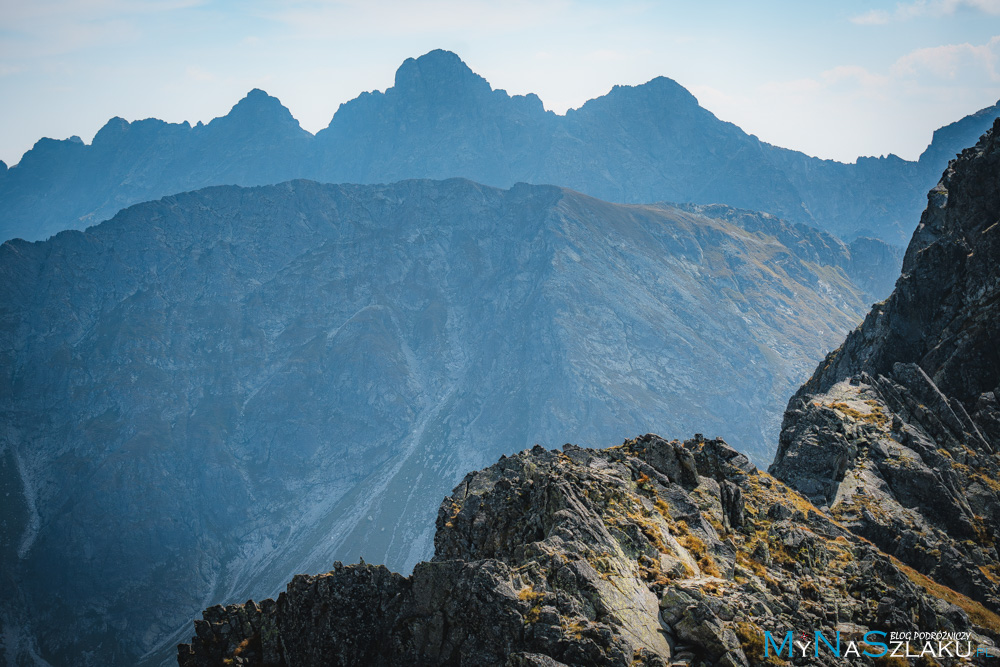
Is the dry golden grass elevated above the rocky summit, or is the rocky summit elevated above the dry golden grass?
the rocky summit

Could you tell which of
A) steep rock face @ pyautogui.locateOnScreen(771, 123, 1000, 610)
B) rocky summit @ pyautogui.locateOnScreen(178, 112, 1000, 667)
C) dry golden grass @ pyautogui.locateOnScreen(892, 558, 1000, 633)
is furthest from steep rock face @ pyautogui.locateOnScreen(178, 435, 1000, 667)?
steep rock face @ pyautogui.locateOnScreen(771, 123, 1000, 610)

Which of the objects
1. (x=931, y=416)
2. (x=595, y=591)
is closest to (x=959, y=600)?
(x=931, y=416)

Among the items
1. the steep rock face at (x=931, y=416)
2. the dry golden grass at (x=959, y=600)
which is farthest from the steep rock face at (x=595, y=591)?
the steep rock face at (x=931, y=416)

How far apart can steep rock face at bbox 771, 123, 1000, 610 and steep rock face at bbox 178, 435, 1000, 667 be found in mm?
10465

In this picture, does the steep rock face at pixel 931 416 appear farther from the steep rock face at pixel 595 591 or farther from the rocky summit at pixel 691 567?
the steep rock face at pixel 595 591

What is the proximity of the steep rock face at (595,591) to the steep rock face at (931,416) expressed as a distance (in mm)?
10465

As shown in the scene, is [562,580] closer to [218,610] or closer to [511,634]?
[511,634]

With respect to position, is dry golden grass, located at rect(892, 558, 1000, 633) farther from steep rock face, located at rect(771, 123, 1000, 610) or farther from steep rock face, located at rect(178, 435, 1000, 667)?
steep rock face, located at rect(771, 123, 1000, 610)

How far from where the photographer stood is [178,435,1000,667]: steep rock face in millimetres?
25797

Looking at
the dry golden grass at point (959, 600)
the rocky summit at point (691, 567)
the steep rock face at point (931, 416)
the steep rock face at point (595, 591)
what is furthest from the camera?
the steep rock face at point (931, 416)

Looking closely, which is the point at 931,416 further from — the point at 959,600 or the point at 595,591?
the point at 595,591

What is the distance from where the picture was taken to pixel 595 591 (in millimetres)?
27078

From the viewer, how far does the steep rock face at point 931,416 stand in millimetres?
54344

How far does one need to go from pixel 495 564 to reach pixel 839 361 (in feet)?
308
